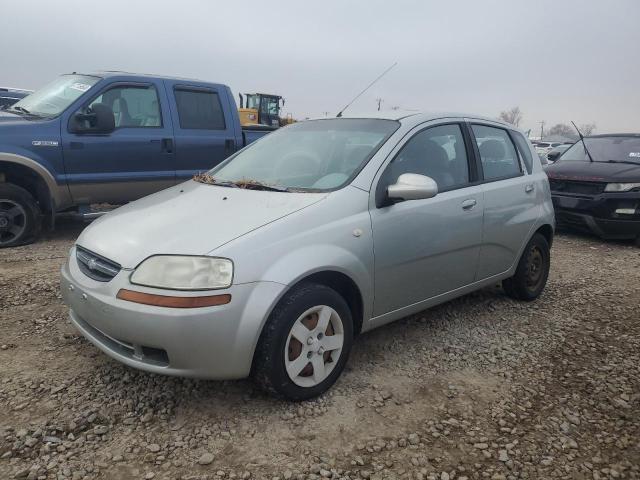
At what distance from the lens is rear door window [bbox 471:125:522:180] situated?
12.8ft

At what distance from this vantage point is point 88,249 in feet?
9.21

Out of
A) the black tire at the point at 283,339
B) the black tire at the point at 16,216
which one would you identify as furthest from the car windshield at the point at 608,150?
the black tire at the point at 16,216

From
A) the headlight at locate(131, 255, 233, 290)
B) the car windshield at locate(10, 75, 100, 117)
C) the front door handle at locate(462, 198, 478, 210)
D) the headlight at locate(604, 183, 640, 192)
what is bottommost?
the headlight at locate(604, 183, 640, 192)

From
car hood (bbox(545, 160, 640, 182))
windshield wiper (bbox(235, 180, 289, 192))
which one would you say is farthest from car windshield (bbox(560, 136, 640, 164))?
windshield wiper (bbox(235, 180, 289, 192))

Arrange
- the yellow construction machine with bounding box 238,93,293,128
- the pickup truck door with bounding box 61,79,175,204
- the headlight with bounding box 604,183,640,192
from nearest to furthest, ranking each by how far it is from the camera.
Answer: the pickup truck door with bounding box 61,79,175,204, the headlight with bounding box 604,183,640,192, the yellow construction machine with bounding box 238,93,293,128

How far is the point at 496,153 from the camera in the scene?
13.4 feet

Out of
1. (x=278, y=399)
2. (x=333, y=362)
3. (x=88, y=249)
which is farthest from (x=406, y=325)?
(x=88, y=249)

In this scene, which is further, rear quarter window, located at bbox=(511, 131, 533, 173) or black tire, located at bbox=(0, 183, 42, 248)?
black tire, located at bbox=(0, 183, 42, 248)

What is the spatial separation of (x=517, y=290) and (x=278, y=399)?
266cm

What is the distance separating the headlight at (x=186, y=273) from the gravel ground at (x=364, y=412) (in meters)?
0.73

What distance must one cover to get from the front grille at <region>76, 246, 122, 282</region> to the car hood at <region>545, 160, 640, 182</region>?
668 centimetres

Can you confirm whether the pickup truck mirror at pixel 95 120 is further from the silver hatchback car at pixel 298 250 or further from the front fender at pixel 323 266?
the front fender at pixel 323 266

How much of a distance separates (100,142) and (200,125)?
1.25 metres

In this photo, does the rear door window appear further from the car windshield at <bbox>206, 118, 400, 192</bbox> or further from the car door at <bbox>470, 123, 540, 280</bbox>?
the car windshield at <bbox>206, 118, 400, 192</bbox>
